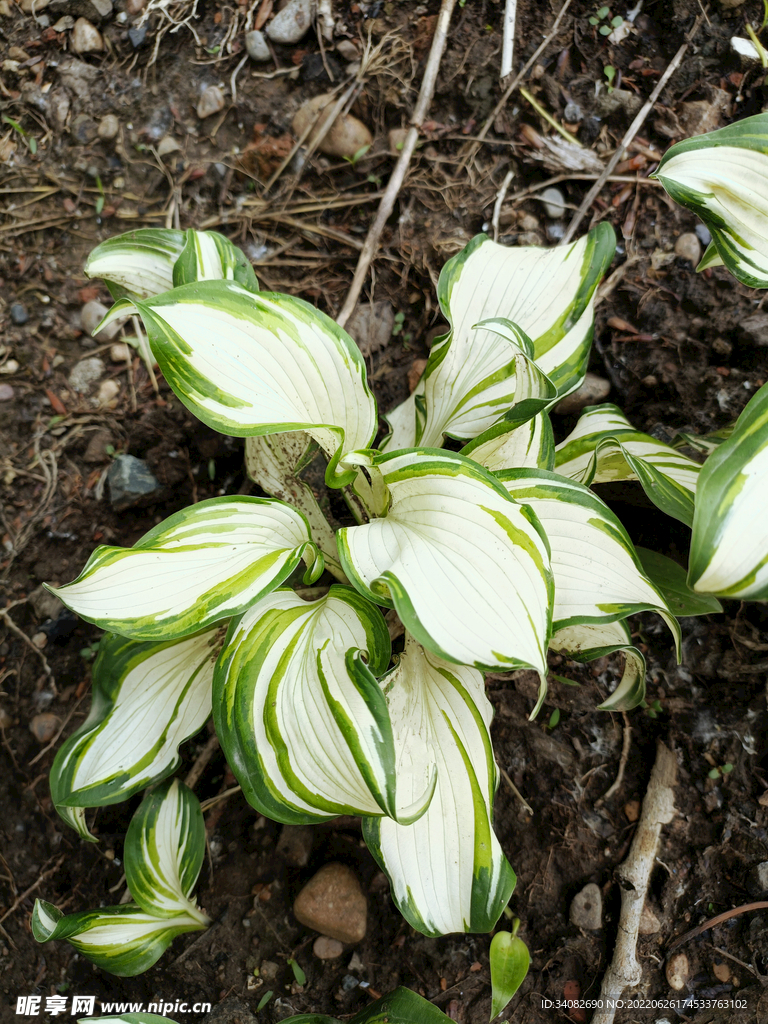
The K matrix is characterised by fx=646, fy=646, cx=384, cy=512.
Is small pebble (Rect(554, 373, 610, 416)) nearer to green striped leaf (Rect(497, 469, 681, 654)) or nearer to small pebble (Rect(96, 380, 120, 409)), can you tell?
green striped leaf (Rect(497, 469, 681, 654))

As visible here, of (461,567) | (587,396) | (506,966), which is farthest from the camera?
(587,396)

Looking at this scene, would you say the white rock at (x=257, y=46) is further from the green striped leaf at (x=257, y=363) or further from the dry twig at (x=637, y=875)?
the dry twig at (x=637, y=875)

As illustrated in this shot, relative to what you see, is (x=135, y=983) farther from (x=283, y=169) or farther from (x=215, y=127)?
(x=215, y=127)

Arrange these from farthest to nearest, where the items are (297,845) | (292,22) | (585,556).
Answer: (292,22)
(297,845)
(585,556)

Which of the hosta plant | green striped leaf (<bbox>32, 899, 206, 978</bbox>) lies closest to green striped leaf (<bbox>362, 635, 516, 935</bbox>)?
the hosta plant

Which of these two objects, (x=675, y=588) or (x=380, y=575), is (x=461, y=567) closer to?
(x=380, y=575)

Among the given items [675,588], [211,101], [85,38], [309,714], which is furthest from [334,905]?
[85,38]
